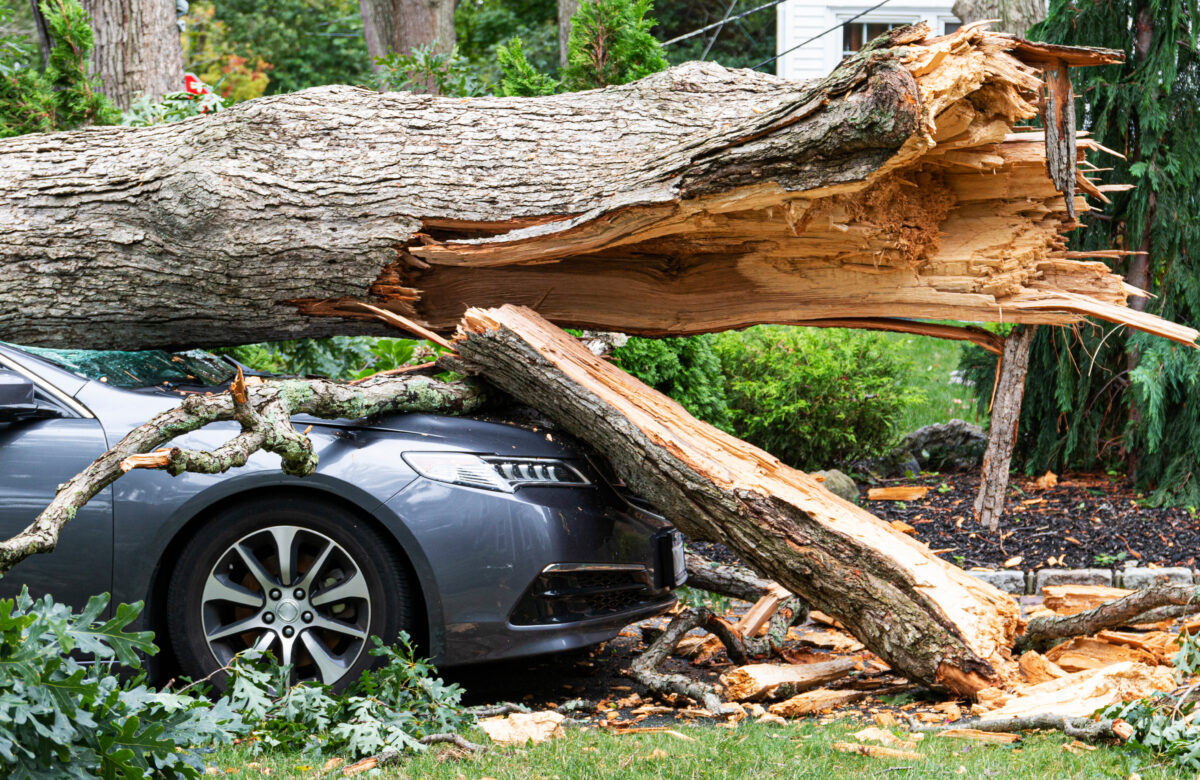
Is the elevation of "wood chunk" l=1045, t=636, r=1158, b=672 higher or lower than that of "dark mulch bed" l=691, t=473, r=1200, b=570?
higher

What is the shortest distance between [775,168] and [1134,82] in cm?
491

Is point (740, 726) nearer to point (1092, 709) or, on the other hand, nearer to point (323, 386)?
point (1092, 709)

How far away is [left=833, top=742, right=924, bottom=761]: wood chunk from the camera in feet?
11.5

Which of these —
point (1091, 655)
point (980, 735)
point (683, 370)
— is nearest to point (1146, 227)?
point (683, 370)

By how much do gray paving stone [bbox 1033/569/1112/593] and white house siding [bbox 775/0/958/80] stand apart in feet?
45.9

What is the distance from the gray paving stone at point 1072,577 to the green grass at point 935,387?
2.33 metres

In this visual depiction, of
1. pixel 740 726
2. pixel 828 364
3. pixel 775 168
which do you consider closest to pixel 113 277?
pixel 775 168

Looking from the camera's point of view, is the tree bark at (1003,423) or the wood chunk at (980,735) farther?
the tree bark at (1003,423)

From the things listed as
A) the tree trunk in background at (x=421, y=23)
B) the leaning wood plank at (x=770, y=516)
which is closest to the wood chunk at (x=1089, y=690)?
the leaning wood plank at (x=770, y=516)

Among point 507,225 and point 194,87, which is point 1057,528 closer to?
point 507,225

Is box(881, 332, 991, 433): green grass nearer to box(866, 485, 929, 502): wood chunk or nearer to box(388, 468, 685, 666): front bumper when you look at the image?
box(866, 485, 929, 502): wood chunk

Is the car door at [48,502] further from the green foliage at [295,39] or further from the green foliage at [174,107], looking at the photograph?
the green foliage at [295,39]

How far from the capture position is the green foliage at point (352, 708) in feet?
12.2

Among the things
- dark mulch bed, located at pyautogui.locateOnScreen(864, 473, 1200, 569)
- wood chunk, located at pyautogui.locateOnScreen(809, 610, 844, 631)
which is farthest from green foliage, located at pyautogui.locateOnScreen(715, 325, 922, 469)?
wood chunk, located at pyautogui.locateOnScreen(809, 610, 844, 631)
